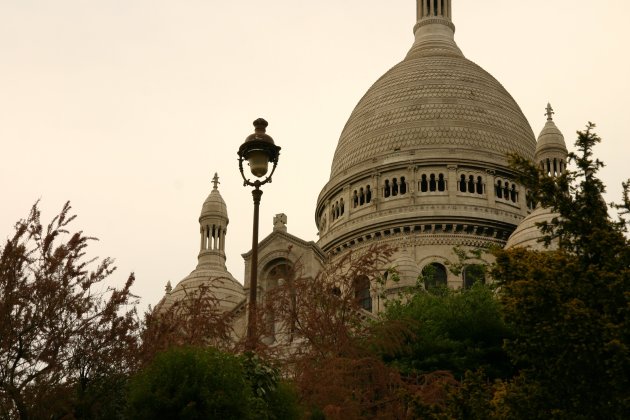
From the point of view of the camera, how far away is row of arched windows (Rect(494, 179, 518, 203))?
5938cm

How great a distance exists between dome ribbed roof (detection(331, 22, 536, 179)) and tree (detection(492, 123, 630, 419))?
132 ft

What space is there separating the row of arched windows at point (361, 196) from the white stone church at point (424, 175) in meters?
0.06

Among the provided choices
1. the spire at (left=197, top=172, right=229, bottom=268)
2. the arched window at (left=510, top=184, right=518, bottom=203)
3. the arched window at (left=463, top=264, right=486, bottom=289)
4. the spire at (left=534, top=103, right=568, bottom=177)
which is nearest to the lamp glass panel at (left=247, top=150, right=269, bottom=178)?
the arched window at (left=463, top=264, right=486, bottom=289)

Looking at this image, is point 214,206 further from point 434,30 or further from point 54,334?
point 54,334

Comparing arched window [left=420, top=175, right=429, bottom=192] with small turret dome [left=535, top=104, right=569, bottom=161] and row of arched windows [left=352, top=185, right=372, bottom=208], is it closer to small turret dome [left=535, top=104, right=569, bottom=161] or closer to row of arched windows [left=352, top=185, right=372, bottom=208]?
row of arched windows [left=352, top=185, right=372, bottom=208]

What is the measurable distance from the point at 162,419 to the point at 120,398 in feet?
7.67

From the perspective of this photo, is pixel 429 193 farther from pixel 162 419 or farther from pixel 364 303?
pixel 162 419

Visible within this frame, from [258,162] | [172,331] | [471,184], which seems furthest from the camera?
[471,184]

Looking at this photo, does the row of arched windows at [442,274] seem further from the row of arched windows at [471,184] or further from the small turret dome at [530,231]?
the row of arched windows at [471,184]

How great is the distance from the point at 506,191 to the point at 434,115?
5.55m

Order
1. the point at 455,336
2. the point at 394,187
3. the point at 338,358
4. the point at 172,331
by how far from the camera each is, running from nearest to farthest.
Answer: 1. the point at 172,331
2. the point at 338,358
3. the point at 455,336
4. the point at 394,187

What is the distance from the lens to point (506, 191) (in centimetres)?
5975

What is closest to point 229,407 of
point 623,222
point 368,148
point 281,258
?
point 623,222

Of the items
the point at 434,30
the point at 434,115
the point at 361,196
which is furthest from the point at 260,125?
the point at 434,30
